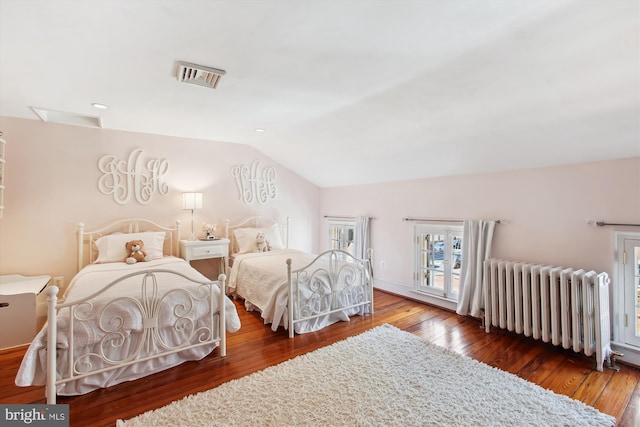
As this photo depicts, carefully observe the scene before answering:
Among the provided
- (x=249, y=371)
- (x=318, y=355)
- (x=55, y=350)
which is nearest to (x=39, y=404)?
(x=55, y=350)

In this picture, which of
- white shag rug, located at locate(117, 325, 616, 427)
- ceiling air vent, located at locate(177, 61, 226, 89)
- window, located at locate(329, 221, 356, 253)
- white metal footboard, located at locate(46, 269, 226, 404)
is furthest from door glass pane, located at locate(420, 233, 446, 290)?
ceiling air vent, located at locate(177, 61, 226, 89)

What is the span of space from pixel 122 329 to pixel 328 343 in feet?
5.74

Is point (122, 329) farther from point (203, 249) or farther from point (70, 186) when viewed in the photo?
point (70, 186)

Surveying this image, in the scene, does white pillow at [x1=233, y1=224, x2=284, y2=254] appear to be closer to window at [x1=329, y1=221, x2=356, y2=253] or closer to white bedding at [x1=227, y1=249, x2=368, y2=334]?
white bedding at [x1=227, y1=249, x2=368, y2=334]

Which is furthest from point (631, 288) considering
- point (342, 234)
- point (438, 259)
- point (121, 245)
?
point (121, 245)

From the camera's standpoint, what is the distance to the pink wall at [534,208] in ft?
8.66

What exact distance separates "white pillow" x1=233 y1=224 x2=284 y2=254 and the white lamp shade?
0.70 meters

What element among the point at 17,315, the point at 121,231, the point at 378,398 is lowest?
the point at 378,398

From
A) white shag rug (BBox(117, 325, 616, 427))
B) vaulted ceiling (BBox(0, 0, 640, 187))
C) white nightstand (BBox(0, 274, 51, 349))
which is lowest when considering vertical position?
white shag rug (BBox(117, 325, 616, 427))

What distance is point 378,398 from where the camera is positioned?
2084mm

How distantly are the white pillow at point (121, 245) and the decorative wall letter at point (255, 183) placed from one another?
150cm

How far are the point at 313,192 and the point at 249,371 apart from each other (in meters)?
3.88

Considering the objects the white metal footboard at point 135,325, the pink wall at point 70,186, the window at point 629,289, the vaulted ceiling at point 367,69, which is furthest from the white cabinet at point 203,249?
the window at point 629,289

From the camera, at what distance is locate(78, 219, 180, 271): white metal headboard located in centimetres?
371
